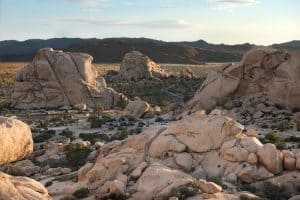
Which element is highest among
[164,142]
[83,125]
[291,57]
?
[291,57]

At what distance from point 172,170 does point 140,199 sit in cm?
161

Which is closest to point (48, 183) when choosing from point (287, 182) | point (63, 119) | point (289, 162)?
point (287, 182)

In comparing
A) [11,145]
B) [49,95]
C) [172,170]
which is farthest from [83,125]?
[172,170]

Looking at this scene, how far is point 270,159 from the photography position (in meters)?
17.9

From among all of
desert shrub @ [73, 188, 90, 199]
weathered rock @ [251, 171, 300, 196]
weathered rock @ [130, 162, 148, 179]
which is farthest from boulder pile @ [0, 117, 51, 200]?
weathered rock @ [251, 171, 300, 196]

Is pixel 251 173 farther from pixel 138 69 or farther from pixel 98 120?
pixel 138 69

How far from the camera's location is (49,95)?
40156mm

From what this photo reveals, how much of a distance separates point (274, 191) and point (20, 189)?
28.6ft

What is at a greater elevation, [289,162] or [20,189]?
[20,189]

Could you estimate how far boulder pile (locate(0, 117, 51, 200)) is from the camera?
10273 millimetres

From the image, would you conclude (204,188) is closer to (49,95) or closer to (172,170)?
(172,170)

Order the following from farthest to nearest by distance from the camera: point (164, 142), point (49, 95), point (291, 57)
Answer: point (49, 95), point (291, 57), point (164, 142)

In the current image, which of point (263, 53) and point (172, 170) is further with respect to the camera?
point (263, 53)

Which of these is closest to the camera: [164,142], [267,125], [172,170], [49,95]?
[172,170]
